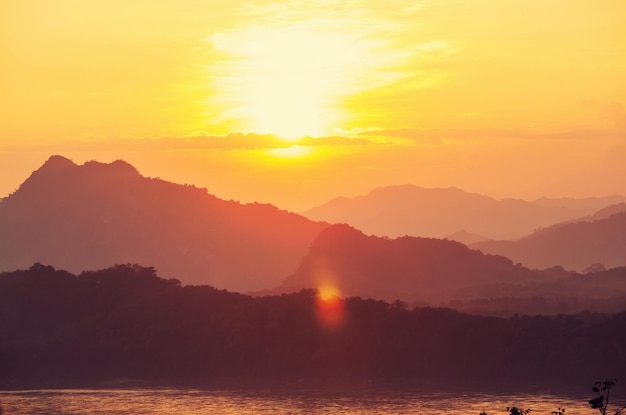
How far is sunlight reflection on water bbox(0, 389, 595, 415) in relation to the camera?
10388 cm

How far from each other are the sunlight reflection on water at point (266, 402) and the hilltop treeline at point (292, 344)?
37.5 feet

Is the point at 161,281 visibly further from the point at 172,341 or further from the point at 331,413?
the point at 331,413

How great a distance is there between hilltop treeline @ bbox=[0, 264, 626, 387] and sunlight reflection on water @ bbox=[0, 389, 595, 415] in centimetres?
1142

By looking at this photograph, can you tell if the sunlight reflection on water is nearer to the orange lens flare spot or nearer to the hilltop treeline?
the hilltop treeline

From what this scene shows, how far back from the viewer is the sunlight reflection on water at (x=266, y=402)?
104 m

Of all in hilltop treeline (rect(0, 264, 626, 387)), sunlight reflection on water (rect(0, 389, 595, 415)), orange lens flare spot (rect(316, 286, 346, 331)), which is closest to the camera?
sunlight reflection on water (rect(0, 389, 595, 415))

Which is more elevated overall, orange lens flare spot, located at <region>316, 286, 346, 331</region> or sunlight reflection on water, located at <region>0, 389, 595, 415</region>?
orange lens flare spot, located at <region>316, 286, 346, 331</region>

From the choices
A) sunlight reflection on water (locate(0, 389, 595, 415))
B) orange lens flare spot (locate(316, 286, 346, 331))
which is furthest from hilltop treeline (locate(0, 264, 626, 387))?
sunlight reflection on water (locate(0, 389, 595, 415))

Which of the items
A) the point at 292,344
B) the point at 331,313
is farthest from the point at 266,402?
the point at 331,313

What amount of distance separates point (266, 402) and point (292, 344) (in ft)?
84.1

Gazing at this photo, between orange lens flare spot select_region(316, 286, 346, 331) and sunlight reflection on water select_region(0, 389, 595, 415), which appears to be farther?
orange lens flare spot select_region(316, 286, 346, 331)

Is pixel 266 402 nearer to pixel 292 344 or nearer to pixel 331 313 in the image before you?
pixel 292 344

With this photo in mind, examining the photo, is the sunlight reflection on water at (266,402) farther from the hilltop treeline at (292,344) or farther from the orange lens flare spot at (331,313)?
the orange lens flare spot at (331,313)

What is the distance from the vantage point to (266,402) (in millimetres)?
110250
